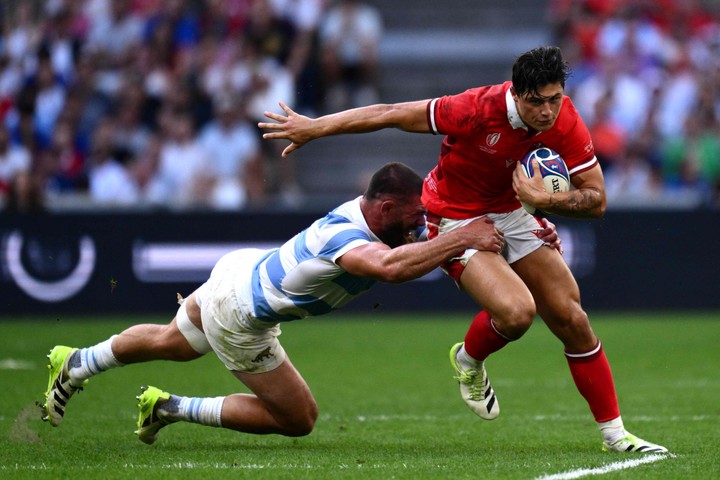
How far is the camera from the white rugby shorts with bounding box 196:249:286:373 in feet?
21.8

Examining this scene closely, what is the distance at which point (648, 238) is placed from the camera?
575 inches

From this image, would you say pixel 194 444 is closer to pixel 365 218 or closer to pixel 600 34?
pixel 365 218

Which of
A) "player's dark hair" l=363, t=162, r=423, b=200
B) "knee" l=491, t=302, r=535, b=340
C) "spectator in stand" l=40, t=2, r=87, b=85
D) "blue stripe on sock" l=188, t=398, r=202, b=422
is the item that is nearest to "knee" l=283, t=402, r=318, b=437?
"blue stripe on sock" l=188, t=398, r=202, b=422

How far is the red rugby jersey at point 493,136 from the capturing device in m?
6.43

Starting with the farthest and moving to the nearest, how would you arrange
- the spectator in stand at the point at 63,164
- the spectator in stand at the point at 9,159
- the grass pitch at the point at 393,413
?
1. the spectator in stand at the point at 63,164
2. the spectator in stand at the point at 9,159
3. the grass pitch at the point at 393,413

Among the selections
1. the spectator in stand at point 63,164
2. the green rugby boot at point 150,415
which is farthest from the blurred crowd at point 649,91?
the green rugby boot at point 150,415

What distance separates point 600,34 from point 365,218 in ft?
40.0

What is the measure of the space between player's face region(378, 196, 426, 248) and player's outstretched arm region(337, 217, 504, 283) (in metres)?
0.23

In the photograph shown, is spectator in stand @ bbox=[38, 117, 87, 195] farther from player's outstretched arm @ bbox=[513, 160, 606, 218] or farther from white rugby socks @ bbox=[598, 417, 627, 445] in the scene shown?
white rugby socks @ bbox=[598, 417, 627, 445]

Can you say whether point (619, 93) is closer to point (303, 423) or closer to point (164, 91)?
point (164, 91)

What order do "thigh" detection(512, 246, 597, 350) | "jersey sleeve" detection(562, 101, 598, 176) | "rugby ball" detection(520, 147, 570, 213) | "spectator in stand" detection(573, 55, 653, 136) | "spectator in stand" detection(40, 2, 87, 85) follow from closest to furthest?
1. "rugby ball" detection(520, 147, 570, 213)
2. "jersey sleeve" detection(562, 101, 598, 176)
3. "thigh" detection(512, 246, 597, 350)
4. "spectator in stand" detection(573, 55, 653, 136)
5. "spectator in stand" detection(40, 2, 87, 85)

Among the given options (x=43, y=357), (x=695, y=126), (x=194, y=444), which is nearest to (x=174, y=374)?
(x=43, y=357)

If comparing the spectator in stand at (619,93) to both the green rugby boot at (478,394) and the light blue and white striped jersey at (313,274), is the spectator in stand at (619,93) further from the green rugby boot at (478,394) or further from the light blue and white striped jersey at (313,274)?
the light blue and white striped jersey at (313,274)

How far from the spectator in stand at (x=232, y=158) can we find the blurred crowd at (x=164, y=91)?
0.6 inches
